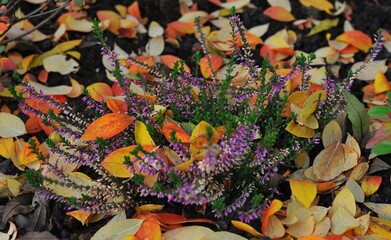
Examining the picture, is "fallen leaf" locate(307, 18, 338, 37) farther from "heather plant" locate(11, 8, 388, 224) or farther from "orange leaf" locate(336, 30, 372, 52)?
"heather plant" locate(11, 8, 388, 224)

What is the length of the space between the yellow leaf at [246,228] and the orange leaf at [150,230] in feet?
0.70

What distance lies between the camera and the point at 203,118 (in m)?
1.86

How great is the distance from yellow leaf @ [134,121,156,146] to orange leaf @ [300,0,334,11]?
1.26m

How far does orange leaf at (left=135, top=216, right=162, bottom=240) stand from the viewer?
175cm

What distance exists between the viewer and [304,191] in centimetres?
186

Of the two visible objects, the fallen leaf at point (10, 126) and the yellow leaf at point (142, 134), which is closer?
the yellow leaf at point (142, 134)

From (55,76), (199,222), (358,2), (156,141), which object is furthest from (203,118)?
(358,2)

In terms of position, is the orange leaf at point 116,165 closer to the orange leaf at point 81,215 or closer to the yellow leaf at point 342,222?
the orange leaf at point 81,215

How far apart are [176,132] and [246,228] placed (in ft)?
1.12

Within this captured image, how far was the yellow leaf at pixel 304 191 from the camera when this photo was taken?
184 cm

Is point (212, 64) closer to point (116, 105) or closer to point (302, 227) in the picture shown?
point (116, 105)

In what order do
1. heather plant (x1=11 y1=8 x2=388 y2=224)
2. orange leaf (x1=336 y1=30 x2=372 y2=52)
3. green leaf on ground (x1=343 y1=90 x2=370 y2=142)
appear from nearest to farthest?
heather plant (x1=11 y1=8 x2=388 y2=224) < green leaf on ground (x1=343 y1=90 x2=370 y2=142) < orange leaf (x1=336 y1=30 x2=372 y2=52)

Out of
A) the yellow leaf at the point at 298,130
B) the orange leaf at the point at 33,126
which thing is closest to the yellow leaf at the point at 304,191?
the yellow leaf at the point at 298,130

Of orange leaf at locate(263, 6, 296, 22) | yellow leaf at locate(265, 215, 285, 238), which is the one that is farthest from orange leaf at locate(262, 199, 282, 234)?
orange leaf at locate(263, 6, 296, 22)
